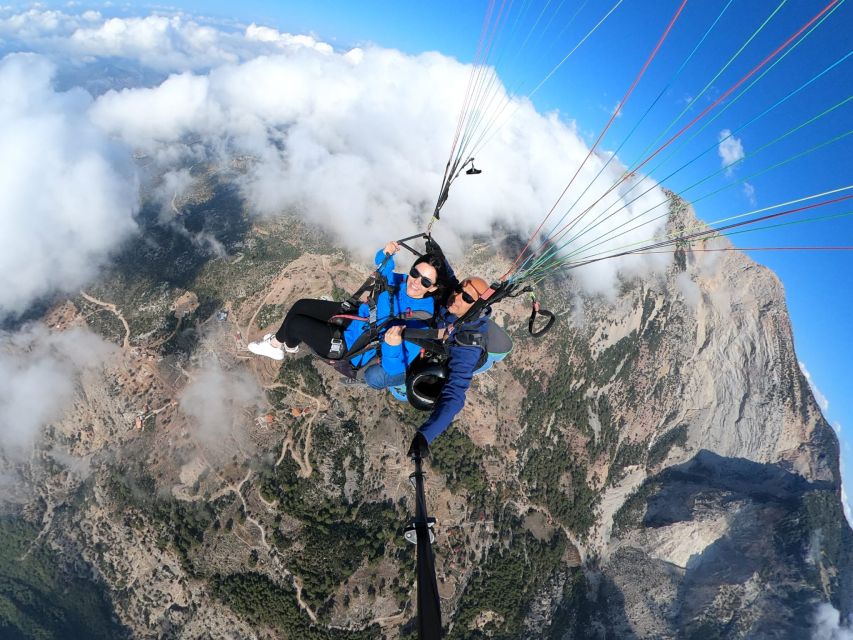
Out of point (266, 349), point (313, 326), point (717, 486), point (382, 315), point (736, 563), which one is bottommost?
point (313, 326)

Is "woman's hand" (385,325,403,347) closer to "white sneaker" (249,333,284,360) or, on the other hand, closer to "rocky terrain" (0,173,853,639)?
"white sneaker" (249,333,284,360)

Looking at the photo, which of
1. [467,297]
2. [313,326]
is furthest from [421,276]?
[313,326]

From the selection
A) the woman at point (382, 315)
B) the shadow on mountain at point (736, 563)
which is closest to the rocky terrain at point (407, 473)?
the shadow on mountain at point (736, 563)

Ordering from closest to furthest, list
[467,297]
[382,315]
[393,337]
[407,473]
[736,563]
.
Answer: [393,337], [467,297], [382,315], [407,473], [736,563]

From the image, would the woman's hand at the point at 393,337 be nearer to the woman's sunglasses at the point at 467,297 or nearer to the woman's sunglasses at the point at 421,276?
the woman's sunglasses at the point at 421,276

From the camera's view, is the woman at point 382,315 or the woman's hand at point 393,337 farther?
the woman at point 382,315

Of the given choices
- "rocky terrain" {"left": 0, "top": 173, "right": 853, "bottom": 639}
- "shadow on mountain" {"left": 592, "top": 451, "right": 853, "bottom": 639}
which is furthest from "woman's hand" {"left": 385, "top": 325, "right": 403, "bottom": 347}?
"shadow on mountain" {"left": 592, "top": 451, "right": 853, "bottom": 639}

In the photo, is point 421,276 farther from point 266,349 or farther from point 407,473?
point 407,473

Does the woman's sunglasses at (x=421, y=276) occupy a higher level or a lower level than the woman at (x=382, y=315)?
higher
